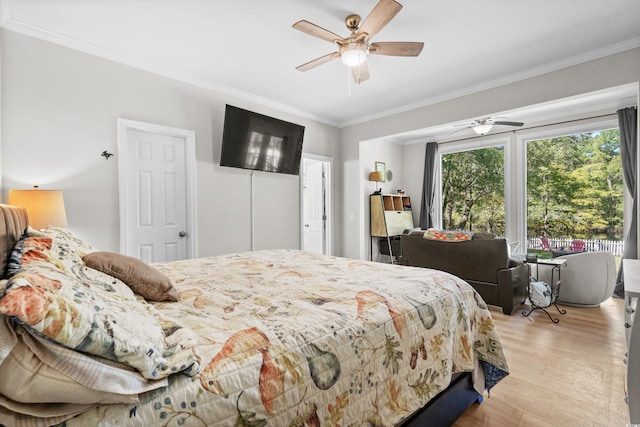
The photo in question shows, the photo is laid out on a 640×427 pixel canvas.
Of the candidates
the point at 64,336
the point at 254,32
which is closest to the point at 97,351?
the point at 64,336

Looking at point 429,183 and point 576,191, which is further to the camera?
point 429,183

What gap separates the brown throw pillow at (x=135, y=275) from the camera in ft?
4.14

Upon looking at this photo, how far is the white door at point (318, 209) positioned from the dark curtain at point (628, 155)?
4.06 m

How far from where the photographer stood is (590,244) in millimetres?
4594

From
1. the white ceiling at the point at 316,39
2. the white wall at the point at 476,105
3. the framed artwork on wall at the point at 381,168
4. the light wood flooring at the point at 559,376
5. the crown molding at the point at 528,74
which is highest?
the white ceiling at the point at 316,39

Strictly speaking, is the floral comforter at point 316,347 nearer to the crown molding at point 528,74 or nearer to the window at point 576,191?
the crown molding at point 528,74

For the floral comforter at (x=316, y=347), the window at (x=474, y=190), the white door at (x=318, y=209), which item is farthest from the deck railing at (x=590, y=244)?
the floral comforter at (x=316, y=347)

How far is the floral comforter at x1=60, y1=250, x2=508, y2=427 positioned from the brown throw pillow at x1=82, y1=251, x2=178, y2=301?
2.2 inches

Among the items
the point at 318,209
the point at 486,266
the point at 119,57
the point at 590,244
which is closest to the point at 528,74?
the point at 486,266

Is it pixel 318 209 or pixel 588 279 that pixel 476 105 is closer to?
pixel 588 279

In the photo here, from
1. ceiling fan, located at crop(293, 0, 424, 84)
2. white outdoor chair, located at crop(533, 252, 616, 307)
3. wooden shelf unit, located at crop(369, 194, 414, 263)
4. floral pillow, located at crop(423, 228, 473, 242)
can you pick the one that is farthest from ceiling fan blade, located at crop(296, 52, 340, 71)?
white outdoor chair, located at crop(533, 252, 616, 307)

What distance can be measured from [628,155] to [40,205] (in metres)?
6.48

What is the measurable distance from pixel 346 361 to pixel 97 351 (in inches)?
29.1

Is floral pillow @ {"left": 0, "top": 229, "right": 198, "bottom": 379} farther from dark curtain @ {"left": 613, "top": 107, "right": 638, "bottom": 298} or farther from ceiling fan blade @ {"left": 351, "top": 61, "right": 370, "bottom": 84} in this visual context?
dark curtain @ {"left": 613, "top": 107, "right": 638, "bottom": 298}
